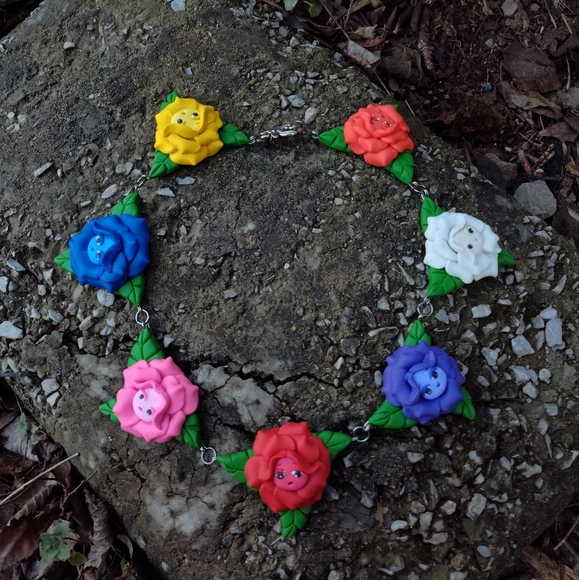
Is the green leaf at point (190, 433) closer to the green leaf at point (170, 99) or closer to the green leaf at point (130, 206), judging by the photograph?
the green leaf at point (130, 206)

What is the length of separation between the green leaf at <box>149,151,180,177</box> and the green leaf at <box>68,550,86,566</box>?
5.35ft

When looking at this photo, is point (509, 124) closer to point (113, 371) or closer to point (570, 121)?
point (570, 121)

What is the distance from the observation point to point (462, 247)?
2.40 meters

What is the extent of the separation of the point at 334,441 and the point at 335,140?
134cm

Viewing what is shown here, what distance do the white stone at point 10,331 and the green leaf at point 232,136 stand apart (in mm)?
1253

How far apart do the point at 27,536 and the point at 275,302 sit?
1.47 metres

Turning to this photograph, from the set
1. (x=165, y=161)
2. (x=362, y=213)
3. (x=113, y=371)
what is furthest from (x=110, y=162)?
(x=362, y=213)

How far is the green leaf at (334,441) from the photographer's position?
2256 millimetres

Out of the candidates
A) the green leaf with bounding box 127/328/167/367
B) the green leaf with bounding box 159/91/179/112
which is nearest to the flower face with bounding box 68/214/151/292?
the green leaf with bounding box 127/328/167/367

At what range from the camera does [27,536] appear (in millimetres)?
2490

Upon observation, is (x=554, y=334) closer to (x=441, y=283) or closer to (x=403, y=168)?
(x=441, y=283)

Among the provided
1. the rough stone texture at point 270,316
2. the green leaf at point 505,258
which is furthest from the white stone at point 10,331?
the green leaf at point 505,258

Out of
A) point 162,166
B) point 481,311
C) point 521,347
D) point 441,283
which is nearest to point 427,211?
point 441,283

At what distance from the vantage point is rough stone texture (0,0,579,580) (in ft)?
7.50
